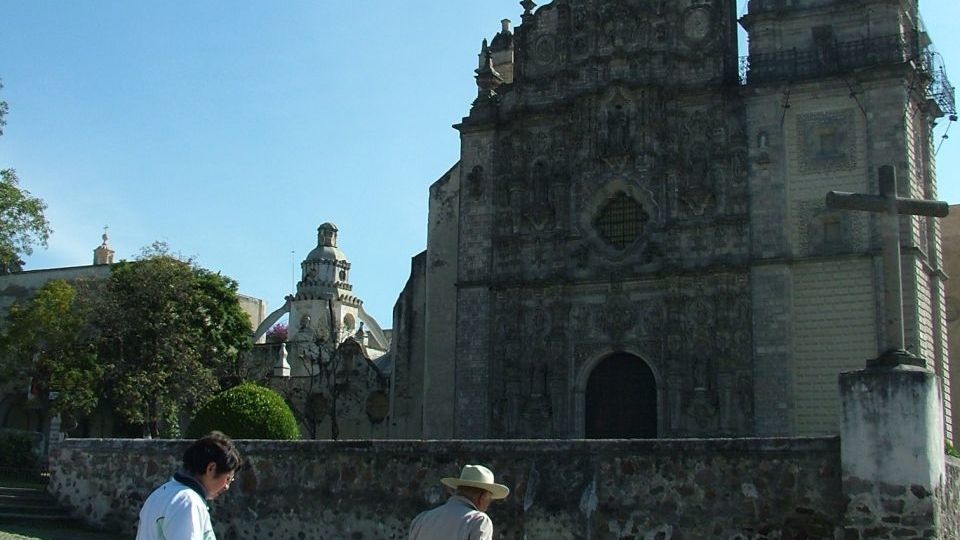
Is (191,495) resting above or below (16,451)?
below

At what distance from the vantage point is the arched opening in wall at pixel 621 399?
28047 millimetres

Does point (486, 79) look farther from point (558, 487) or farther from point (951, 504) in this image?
point (951, 504)

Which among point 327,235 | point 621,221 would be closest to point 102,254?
point 327,235

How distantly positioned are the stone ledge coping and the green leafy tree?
14354 mm

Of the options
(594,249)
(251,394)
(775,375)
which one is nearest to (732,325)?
(775,375)

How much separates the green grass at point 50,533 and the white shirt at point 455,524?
1228cm

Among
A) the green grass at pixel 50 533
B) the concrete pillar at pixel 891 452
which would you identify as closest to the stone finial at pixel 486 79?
the green grass at pixel 50 533

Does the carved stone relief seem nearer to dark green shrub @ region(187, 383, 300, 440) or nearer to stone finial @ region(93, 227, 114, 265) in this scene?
dark green shrub @ region(187, 383, 300, 440)

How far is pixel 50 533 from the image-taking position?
18.5m

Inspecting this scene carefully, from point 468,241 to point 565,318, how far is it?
366 cm

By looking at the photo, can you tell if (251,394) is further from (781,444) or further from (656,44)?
(656,44)

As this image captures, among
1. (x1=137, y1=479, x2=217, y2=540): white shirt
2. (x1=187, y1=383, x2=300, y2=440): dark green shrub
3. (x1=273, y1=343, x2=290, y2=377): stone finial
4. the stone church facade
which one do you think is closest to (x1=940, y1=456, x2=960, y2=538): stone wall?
(x1=137, y1=479, x2=217, y2=540): white shirt

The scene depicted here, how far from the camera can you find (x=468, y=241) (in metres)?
30.8

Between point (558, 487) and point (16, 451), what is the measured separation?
73.0 feet
